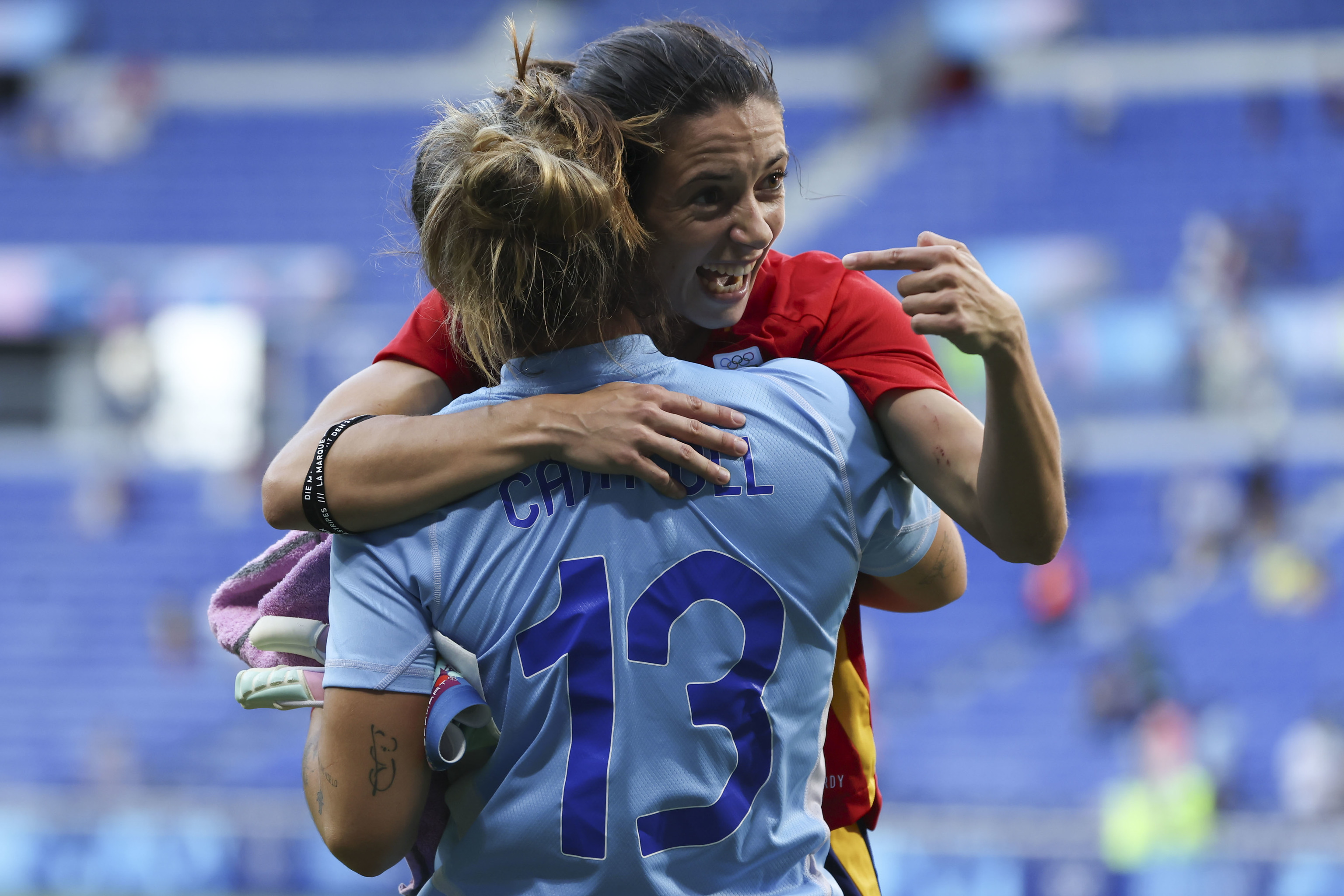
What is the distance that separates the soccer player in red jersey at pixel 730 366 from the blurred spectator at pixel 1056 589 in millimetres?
9136

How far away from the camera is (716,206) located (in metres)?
1.52

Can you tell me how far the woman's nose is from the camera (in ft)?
4.99

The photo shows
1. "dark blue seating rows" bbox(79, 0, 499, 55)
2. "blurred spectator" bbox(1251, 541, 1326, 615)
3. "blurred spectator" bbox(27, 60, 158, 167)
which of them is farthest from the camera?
"dark blue seating rows" bbox(79, 0, 499, 55)

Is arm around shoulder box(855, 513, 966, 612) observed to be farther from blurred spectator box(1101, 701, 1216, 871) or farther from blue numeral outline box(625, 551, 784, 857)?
blurred spectator box(1101, 701, 1216, 871)

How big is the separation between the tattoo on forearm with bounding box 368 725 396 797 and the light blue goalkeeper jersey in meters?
0.05

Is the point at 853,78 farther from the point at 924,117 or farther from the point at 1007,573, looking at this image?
the point at 1007,573

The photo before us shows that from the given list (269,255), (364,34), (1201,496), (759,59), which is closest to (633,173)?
(759,59)

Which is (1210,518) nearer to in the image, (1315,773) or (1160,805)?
(1315,773)

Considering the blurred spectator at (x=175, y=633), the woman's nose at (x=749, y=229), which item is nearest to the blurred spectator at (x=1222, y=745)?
the blurred spectator at (x=175, y=633)

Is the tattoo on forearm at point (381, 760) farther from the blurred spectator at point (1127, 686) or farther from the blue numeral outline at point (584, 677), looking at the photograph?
the blurred spectator at point (1127, 686)

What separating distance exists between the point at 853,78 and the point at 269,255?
6.59m

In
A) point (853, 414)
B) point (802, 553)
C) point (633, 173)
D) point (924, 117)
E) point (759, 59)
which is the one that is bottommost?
point (802, 553)

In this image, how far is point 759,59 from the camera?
1611 mm

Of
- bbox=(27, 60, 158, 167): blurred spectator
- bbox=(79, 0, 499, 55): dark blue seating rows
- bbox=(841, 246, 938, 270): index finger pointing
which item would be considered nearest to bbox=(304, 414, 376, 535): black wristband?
bbox=(841, 246, 938, 270): index finger pointing
